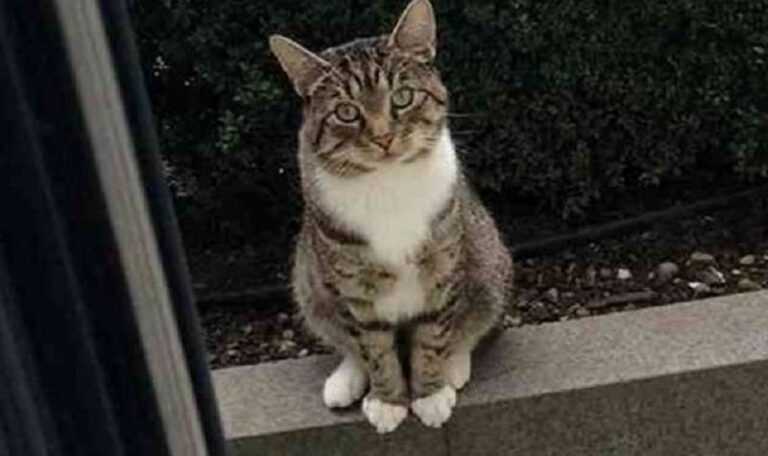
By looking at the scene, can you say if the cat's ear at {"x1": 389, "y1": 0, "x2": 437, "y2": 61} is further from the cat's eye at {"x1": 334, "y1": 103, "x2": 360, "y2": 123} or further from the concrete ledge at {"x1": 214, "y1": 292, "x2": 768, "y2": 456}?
the concrete ledge at {"x1": 214, "y1": 292, "x2": 768, "y2": 456}

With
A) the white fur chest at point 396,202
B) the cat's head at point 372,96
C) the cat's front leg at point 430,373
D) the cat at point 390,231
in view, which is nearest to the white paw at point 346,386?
the cat at point 390,231

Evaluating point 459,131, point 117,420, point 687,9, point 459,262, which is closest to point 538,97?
point 459,131

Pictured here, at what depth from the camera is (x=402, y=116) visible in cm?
215

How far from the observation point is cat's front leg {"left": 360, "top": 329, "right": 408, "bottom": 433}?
234cm

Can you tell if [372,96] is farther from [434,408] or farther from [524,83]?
[524,83]

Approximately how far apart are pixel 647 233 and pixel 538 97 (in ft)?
1.41

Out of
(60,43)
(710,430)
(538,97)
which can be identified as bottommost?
(710,430)

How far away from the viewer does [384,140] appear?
212cm

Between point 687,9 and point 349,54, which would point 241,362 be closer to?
point 349,54

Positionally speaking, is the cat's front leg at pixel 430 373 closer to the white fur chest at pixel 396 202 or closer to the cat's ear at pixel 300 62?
the white fur chest at pixel 396 202

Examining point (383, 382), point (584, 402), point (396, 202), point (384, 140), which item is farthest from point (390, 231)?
point (584, 402)

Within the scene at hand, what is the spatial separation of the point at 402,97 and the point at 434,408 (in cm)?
58

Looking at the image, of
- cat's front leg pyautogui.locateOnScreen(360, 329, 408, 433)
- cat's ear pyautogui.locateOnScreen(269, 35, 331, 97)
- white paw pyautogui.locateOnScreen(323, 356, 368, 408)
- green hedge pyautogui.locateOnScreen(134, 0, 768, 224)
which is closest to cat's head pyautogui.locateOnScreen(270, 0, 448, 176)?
cat's ear pyautogui.locateOnScreen(269, 35, 331, 97)

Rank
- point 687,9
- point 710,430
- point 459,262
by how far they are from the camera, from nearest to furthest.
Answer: point 459,262
point 710,430
point 687,9
